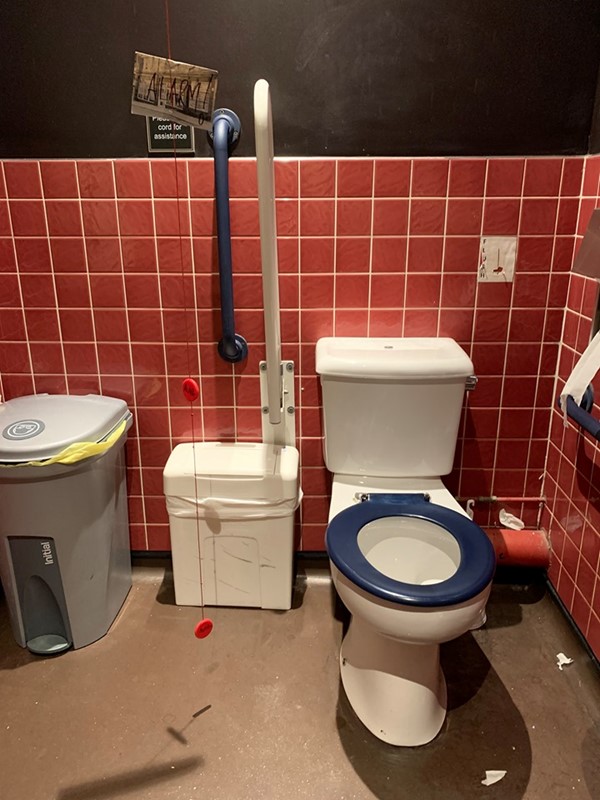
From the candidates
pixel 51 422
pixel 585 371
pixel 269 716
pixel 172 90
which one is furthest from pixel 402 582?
pixel 172 90

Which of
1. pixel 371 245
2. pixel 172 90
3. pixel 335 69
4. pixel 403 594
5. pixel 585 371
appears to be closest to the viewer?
pixel 403 594

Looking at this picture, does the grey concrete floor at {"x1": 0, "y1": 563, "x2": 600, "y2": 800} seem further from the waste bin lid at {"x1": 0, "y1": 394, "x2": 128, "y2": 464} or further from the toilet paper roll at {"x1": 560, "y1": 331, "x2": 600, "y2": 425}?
the toilet paper roll at {"x1": 560, "y1": 331, "x2": 600, "y2": 425}

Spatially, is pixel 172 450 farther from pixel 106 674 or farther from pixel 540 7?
pixel 540 7

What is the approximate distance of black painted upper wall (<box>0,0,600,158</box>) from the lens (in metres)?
1.44

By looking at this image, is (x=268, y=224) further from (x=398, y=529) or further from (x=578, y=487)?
(x=578, y=487)

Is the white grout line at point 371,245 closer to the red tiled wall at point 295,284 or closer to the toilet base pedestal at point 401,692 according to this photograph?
the red tiled wall at point 295,284

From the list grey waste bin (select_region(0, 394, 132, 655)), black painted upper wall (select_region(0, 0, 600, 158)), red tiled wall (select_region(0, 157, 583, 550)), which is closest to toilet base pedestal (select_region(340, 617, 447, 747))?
red tiled wall (select_region(0, 157, 583, 550))

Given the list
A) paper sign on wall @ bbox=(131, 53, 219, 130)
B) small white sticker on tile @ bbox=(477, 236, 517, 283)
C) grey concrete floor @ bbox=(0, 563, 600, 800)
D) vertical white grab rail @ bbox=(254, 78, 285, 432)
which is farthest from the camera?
small white sticker on tile @ bbox=(477, 236, 517, 283)

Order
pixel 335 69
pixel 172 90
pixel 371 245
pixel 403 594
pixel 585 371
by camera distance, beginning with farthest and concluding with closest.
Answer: pixel 371 245, pixel 335 69, pixel 172 90, pixel 585 371, pixel 403 594

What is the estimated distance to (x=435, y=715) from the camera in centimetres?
134

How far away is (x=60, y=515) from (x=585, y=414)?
1.30 metres

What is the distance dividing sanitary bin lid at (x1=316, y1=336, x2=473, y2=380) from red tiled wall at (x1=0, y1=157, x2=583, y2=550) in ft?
0.40

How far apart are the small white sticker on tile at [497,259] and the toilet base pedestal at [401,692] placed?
3.22 feet

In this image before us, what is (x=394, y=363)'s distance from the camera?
1496 mm
